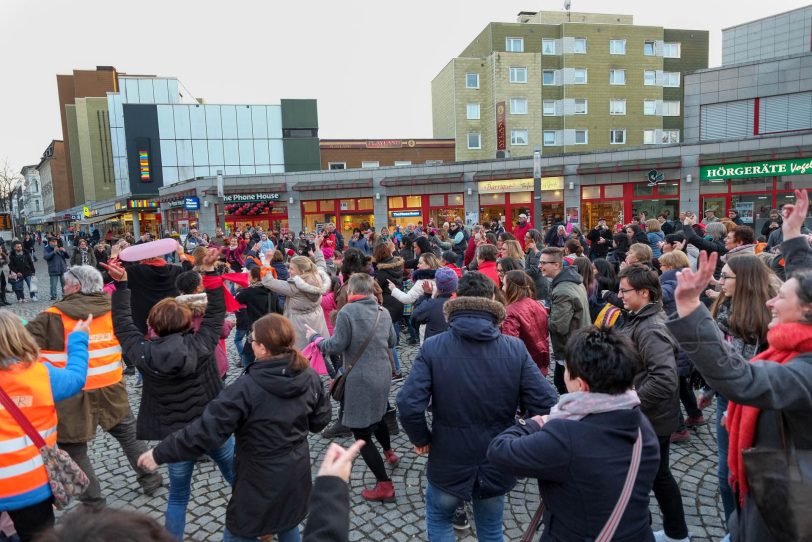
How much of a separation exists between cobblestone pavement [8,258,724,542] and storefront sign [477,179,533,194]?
71.0 feet

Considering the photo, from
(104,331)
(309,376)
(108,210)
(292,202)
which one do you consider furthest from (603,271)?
(108,210)

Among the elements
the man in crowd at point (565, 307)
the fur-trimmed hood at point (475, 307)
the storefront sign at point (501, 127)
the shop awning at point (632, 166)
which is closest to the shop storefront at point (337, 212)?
the storefront sign at point (501, 127)

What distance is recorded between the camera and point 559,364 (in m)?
5.42

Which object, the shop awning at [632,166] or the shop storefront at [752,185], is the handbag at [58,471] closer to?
the shop storefront at [752,185]

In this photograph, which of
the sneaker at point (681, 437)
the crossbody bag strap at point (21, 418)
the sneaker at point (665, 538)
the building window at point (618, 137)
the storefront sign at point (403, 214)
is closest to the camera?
the crossbody bag strap at point (21, 418)

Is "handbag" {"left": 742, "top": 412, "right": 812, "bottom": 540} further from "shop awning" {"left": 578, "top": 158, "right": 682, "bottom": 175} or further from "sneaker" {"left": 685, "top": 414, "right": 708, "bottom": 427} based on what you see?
"shop awning" {"left": 578, "top": 158, "right": 682, "bottom": 175}

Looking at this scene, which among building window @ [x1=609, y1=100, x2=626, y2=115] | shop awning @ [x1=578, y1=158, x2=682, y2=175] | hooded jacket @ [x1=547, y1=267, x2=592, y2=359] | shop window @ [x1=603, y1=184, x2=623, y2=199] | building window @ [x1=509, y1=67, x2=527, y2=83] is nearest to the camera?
hooded jacket @ [x1=547, y1=267, x2=592, y2=359]

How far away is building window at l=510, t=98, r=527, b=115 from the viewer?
3747cm

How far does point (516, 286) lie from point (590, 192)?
73.7ft

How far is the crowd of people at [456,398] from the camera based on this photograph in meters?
1.91

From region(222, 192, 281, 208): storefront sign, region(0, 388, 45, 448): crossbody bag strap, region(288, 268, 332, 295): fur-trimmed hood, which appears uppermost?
Answer: region(222, 192, 281, 208): storefront sign

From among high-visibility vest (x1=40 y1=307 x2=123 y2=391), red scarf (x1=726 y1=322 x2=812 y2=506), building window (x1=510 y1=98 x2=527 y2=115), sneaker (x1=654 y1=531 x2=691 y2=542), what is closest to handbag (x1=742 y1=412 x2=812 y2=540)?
red scarf (x1=726 y1=322 x2=812 y2=506)

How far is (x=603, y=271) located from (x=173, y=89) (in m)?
44.0

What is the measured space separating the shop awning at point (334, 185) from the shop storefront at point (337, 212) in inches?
36.2
